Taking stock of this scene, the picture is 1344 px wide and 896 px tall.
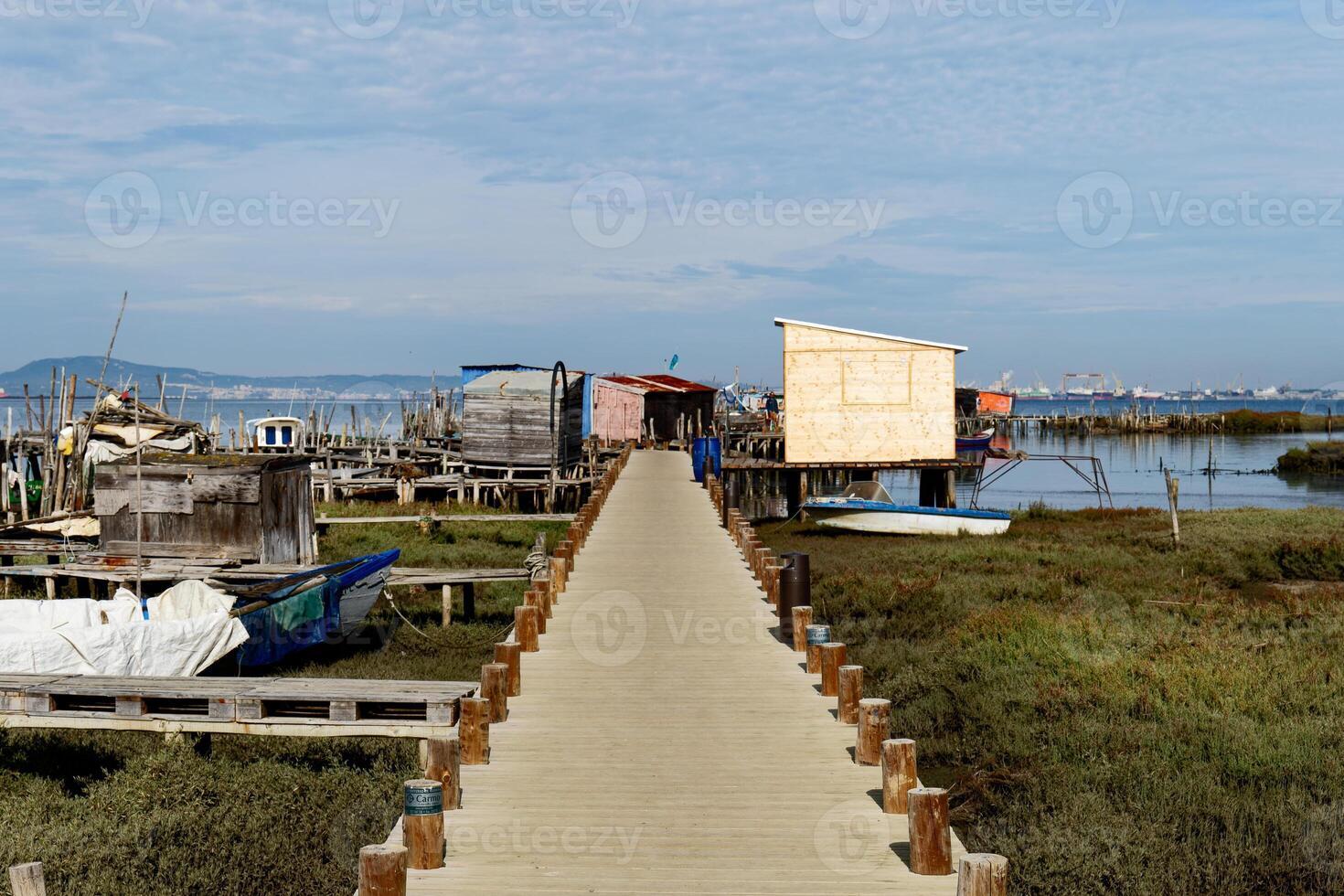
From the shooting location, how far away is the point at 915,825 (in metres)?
7.78

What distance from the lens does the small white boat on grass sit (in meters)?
35.5

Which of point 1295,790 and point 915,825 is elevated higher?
point 915,825

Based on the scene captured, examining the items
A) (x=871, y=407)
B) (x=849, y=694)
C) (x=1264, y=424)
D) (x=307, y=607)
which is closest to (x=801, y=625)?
(x=849, y=694)

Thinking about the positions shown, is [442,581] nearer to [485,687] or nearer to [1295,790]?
[485,687]

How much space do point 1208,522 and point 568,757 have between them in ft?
103

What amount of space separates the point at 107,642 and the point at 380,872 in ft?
28.8

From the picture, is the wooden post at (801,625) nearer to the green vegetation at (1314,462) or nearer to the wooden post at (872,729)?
the wooden post at (872,729)

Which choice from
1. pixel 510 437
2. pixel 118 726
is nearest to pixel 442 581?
pixel 118 726

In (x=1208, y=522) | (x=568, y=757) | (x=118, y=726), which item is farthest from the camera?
(x=1208, y=522)

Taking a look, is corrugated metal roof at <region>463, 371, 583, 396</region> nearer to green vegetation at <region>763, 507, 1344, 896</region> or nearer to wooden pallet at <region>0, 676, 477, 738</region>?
green vegetation at <region>763, 507, 1344, 896</region>

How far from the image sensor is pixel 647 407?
58.7 m

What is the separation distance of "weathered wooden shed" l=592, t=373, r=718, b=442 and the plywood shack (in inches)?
617

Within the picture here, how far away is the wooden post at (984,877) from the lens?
6.85 meters

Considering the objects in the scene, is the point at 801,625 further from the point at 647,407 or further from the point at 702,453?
the point at 647,407
